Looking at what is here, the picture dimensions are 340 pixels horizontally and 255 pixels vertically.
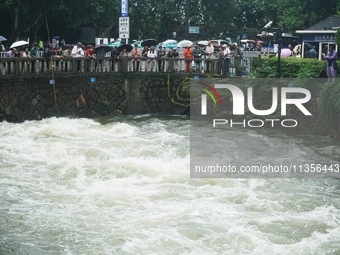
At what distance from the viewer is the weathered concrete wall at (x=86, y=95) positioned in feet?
83.7

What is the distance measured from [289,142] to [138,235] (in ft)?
34.3

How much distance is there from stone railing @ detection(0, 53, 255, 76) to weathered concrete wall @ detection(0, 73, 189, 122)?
24 centimetres

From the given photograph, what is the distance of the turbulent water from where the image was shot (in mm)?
13008

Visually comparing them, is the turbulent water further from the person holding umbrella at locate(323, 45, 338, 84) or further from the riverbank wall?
the riverbank wall

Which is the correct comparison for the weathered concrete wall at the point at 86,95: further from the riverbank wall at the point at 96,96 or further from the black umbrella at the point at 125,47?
the black umbrella at the point at 125,47

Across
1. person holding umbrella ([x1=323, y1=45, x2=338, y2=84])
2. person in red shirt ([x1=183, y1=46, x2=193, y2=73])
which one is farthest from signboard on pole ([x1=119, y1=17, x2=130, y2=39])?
person holding umbrella ([x1=323, y1=45, x2=338, y2=84])

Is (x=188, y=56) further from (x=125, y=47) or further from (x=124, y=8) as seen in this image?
(x=124, y=8)

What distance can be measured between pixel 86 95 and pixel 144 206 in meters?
12.9

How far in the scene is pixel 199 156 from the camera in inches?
800

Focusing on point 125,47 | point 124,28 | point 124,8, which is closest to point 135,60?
point 125,47

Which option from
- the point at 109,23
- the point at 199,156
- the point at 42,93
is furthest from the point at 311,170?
the point at 109,23

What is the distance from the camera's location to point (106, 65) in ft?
92.8

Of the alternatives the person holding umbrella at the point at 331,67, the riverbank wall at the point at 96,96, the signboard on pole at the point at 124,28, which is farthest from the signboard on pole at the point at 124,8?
the person holding umbrella at the point at 331,67

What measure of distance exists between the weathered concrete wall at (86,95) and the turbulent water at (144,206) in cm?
392
